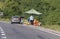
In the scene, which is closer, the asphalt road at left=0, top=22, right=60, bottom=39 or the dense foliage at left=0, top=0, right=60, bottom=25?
the asphalt road at left=0, top=22, right=60, bottom=39

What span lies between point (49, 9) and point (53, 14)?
22.8ft

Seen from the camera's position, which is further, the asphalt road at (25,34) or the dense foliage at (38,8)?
the dense foliage at (38,8)

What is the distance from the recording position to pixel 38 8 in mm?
62156

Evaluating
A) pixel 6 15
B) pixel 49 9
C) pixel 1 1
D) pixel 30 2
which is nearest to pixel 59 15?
pixel 49 9

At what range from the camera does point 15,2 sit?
75938 millimetres

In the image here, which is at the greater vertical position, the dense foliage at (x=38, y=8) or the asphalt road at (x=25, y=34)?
the dense foliage at (x=38, y=8)

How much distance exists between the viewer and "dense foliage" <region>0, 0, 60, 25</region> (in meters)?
48.9

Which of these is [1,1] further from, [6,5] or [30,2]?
A: [30,2]

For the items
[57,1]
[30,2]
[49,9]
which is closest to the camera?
[57,1]

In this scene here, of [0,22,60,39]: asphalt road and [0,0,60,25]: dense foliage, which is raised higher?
[0,0,60,25]: dense foliage

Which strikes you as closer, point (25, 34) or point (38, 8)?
point (25, 34)

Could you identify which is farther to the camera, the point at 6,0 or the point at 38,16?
the point at 6,0

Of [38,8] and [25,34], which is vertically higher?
[38,8]

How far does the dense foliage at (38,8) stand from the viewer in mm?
48897
